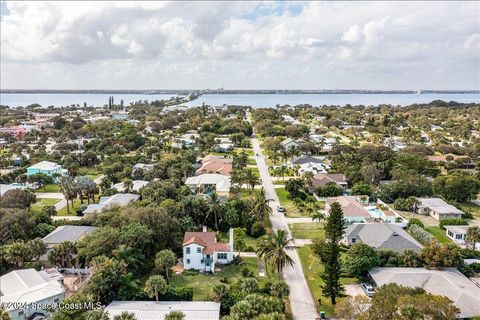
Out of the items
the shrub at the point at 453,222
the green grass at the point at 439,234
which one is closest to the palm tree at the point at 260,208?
the green grass at the point at 439,234

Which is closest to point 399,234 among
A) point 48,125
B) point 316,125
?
point 316,125

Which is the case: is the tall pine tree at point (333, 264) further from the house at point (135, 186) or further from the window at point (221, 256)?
the house at point (135, 186)

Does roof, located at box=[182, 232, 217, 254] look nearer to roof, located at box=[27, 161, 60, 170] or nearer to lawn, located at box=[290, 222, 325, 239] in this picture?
lawn, located at box=[290, 222, 325, 239]

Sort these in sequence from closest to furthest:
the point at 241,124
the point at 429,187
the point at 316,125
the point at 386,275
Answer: the point at 386,275 → the point at 429,187 → the point at 241,124 → the point at 316,125

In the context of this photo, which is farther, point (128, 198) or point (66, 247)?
point (128, 198)

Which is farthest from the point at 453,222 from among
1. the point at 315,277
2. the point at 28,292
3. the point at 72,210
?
the point at 72,210

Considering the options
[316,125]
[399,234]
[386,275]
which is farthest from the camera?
[316,125]

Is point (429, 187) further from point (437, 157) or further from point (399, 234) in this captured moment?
point (437, 157)

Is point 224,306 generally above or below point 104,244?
below

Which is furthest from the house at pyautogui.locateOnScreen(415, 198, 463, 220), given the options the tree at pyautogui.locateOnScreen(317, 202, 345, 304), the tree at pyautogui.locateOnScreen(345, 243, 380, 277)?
the tree at pyautogui.locateOnScreen(317, 202, 345, 304)
